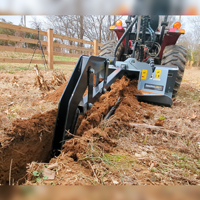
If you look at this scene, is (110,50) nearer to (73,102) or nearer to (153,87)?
(153,87)

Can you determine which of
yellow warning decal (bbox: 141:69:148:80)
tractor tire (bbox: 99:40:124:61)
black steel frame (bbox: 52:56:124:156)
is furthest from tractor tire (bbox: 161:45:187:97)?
black steel frame (bbox: 52:56:124:156)

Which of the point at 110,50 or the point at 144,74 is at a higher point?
the point at 110,50

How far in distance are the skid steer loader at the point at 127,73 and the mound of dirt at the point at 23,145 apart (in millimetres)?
418

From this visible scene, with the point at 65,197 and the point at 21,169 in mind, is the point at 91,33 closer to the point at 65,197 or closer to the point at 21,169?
the point at 21,169

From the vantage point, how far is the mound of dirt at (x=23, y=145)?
183 cm

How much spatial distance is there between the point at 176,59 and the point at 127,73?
1398 millimetres

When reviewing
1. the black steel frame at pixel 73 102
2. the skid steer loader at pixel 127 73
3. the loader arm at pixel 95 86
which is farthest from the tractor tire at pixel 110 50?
the black steel frame at pixel 73 102

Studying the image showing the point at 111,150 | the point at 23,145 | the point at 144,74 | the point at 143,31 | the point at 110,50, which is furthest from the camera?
the point at 110,50

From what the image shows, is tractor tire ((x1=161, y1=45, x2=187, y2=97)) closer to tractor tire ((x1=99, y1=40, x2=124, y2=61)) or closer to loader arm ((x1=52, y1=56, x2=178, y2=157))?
loader arm ((x1=52, y1=56, x2=178, y2=157))

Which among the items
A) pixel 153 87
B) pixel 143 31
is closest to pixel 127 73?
pixel 153 87

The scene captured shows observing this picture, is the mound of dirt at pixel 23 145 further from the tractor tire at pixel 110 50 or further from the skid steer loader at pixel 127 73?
the tractor tire at pixel 110 50

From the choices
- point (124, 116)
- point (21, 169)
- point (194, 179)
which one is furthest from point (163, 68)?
point (21, 169)

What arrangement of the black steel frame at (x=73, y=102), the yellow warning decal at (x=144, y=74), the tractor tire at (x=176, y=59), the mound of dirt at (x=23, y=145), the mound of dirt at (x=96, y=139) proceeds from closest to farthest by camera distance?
the mound of dirt at (x=96, y=139)
the black steel frame at (x=73, y=102)
the mound of dirt at (x=23, y=145)
the yellow warning decal at (x=144, y=74)
the tractor tire at (x=176, y=59)

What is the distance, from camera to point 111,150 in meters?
1.73
